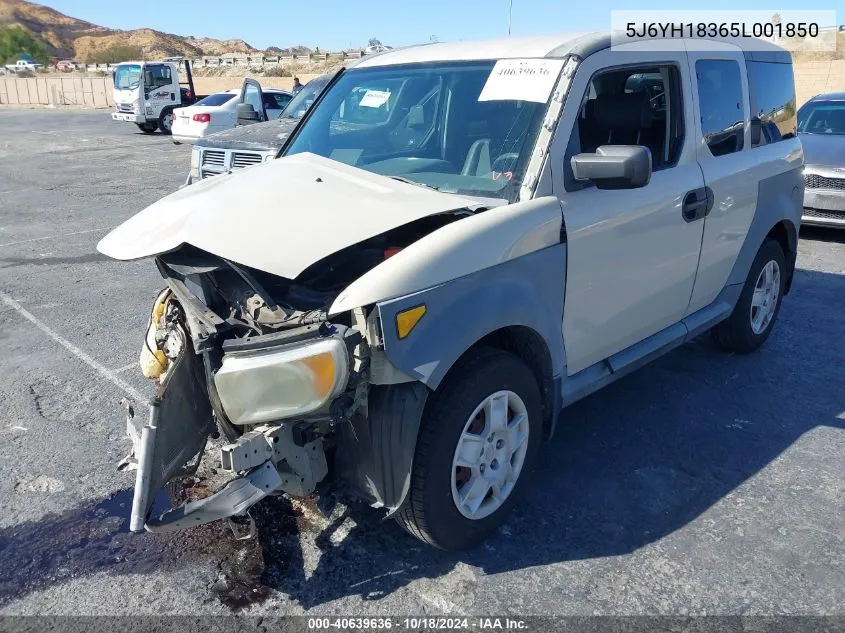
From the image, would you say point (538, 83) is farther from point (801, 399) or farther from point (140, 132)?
point (140, 132)

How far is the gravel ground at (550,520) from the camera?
2.88m

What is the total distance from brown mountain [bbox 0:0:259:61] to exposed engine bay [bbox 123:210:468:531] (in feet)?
361

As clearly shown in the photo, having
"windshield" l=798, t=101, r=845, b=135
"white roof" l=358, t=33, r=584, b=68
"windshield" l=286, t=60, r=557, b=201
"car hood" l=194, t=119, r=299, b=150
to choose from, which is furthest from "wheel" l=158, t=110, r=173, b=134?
"white roof" l=358, t=33, r=584, b=68

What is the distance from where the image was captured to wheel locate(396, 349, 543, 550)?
2.81 meters

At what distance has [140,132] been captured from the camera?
87.1 feet

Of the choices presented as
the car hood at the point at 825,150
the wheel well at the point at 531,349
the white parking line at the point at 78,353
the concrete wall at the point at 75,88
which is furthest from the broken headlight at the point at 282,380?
the concrete wall at the point at 75,88

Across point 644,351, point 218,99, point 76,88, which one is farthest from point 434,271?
point 76,88

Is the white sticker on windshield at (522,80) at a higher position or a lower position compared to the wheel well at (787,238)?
higher

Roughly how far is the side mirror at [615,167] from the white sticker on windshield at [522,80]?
0.38m

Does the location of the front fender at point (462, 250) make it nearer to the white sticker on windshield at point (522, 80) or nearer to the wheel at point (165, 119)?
the white sticker on windshield at point (522, 80)

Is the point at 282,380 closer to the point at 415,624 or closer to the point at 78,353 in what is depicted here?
the point at 415,624

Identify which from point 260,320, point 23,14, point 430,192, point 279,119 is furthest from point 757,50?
point 23,14

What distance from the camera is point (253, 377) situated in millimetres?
2504

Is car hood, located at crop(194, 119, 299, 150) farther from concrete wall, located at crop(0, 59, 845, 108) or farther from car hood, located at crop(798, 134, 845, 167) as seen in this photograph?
concrete wall, located at crop(0, 59, 845, 108)
